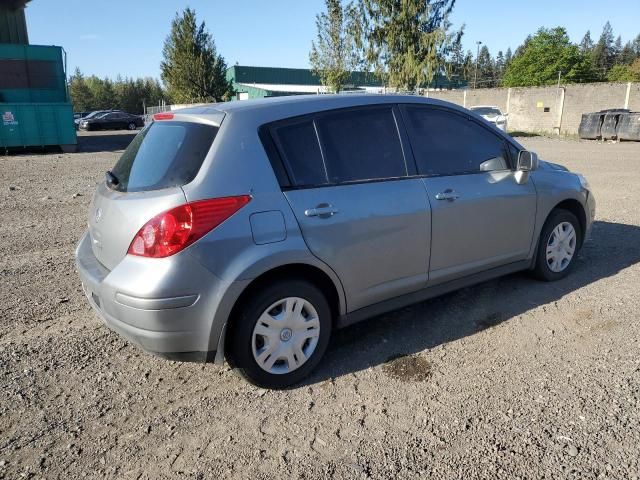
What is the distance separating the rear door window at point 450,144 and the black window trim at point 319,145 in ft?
0.24

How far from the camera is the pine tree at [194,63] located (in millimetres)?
46594

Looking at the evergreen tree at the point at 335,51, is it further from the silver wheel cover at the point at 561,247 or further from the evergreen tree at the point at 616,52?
the evergreen tree at the point at 616,52

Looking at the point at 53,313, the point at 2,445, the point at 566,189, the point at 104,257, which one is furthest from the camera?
the point at 566,189

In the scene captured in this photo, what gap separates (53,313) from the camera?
4.14 metres

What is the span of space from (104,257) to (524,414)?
2644 mm

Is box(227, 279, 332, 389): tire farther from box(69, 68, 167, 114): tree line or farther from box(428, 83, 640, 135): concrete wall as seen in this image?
box(69, 68, 167, 114): tree line

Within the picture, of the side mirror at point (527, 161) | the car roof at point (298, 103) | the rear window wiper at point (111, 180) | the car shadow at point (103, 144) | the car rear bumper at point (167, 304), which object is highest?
the car roof at point (298, 103)

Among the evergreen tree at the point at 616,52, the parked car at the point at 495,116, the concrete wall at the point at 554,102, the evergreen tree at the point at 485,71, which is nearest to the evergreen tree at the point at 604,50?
the evergreen tree at the point at 616,52

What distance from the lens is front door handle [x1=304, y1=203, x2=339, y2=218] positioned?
300cm

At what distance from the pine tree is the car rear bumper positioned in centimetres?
4643

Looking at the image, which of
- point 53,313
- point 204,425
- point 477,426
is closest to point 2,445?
point 204,425

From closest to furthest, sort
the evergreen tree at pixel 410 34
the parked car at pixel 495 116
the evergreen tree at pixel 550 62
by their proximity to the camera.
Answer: the parked car at pixel 495 116
the evergreen tree at pixel 410 34
the evergreen tree at pixel 550 62

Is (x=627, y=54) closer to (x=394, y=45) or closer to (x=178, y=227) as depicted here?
(x=394, y=45)

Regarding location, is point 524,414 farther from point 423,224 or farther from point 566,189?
point 566,189
